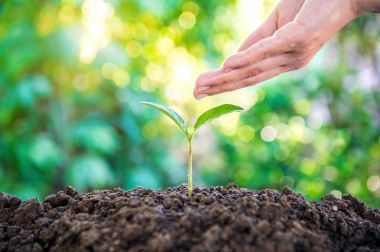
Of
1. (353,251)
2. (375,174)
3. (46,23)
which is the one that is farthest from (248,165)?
(353,251)

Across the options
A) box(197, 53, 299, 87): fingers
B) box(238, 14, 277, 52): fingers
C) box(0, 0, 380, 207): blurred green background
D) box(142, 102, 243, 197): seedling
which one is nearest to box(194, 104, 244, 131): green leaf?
box(142, 102, 243, 197): seedling

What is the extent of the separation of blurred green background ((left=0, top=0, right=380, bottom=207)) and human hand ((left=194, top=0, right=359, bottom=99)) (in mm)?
1641

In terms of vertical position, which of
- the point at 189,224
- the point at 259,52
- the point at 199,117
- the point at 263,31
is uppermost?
the point at 263,31

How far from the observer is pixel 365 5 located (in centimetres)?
107

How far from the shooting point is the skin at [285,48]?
967 millimetres

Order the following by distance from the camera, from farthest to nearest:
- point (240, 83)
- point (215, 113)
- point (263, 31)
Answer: point (263, 31)
point (240, 83)
point (215, 113)

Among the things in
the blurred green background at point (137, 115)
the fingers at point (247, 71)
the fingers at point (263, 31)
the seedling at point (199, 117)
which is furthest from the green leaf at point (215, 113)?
the blurred green background at point (137, 115)

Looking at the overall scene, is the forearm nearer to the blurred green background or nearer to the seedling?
the seedling

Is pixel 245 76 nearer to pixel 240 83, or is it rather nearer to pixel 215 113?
pixel 240 83

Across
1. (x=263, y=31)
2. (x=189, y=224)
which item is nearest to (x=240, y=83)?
(x=263, y=31)

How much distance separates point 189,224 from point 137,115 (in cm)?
240

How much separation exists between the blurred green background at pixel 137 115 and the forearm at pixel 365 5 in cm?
157

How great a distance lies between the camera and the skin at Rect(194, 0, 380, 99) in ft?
3.17

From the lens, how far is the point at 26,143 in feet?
8.96
